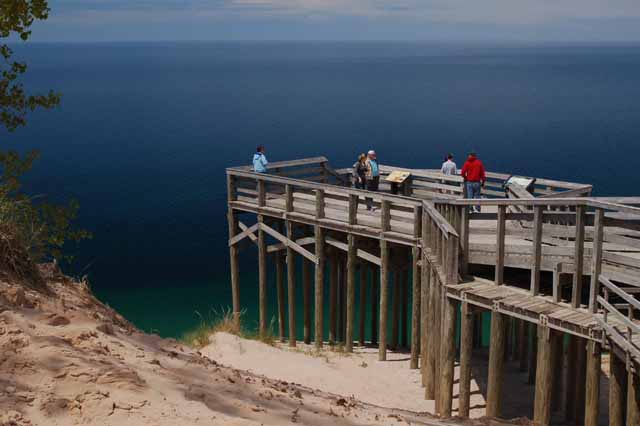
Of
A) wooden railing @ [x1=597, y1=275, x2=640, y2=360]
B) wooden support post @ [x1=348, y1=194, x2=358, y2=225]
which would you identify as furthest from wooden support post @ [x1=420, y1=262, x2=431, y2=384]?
wooden railing @ [x1=597, y1=275, x2=640, y2=360]

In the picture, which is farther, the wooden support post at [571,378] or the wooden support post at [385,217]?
the wooden support post at [385,217]

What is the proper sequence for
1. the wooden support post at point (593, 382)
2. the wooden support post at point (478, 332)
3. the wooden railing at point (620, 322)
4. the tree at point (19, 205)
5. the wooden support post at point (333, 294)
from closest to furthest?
1. the tree at point (19, 205)
2. the wooden railing at point (620, 322)
3. the wooden support post at point (593, 382)
4. the wooden support post at point (478, 332)
5. the wooden support post at point (333, 294)

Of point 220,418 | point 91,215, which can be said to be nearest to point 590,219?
point 220,418

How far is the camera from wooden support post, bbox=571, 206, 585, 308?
11227 millimetres

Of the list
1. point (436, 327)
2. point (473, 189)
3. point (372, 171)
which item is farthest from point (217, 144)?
point (436, 327)

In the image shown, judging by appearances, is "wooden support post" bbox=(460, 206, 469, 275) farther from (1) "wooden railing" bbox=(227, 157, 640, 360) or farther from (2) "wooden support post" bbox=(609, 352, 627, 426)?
(2) "wooden support post" bbox=(609, 352, 627, 426)

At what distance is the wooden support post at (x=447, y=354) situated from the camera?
12.7 metres

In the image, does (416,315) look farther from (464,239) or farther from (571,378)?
(464,239)

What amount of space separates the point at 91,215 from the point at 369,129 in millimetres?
37174

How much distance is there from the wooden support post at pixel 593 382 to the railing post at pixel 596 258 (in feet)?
2.23

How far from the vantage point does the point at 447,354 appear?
1274 centimetres

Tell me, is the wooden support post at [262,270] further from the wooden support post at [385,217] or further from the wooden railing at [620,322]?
the wooden railing at [620,322]

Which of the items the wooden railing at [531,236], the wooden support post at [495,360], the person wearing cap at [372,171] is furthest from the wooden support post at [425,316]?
the person wearing cap at [372,171]

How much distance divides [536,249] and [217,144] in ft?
188
